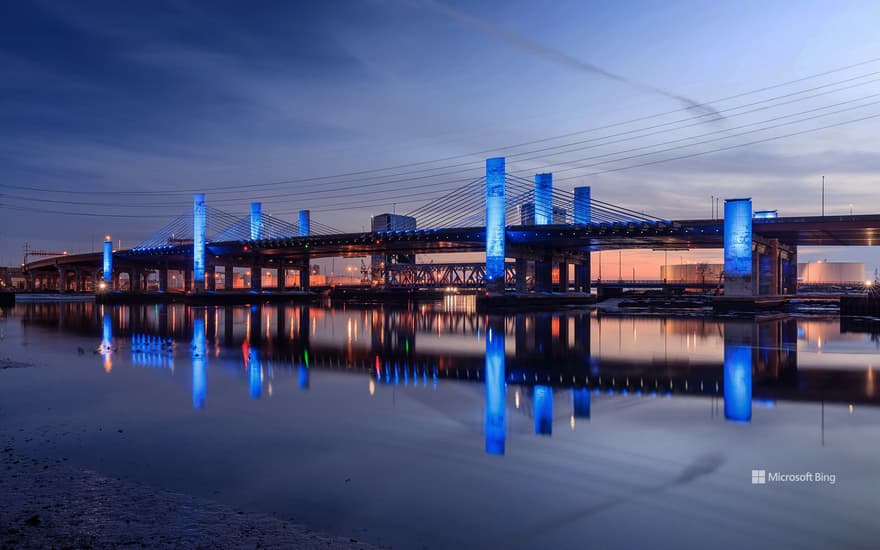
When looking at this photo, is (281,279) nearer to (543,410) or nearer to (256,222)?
(256,222)

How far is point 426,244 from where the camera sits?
89.0m

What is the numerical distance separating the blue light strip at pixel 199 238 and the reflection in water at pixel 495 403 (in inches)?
3028

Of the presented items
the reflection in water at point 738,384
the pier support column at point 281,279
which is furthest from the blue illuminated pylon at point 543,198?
the pier support column at point 281,279

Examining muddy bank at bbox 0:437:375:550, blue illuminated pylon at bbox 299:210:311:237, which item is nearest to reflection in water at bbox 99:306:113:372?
muddy bank at bbox 0:437:375:550

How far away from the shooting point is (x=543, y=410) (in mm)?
11500

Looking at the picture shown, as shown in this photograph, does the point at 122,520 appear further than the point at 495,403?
No

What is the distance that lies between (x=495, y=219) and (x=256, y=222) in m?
55.9

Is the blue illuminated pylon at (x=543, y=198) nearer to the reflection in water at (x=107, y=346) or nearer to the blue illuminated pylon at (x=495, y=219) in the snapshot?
the blue illuminated pylon at (x=495, y=219)

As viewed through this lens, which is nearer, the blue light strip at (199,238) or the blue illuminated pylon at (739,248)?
the blue illuminated pylon at (739,248)

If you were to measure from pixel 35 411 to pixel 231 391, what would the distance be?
3.70m

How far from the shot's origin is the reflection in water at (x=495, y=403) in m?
9.14

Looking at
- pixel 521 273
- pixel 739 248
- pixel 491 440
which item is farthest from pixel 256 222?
Answer: pixel 491 440

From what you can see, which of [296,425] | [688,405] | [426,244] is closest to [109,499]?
[296,425]

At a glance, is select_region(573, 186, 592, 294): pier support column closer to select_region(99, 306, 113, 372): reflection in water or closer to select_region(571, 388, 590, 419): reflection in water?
select_region(99, 306, 113, 372): reflection in water
